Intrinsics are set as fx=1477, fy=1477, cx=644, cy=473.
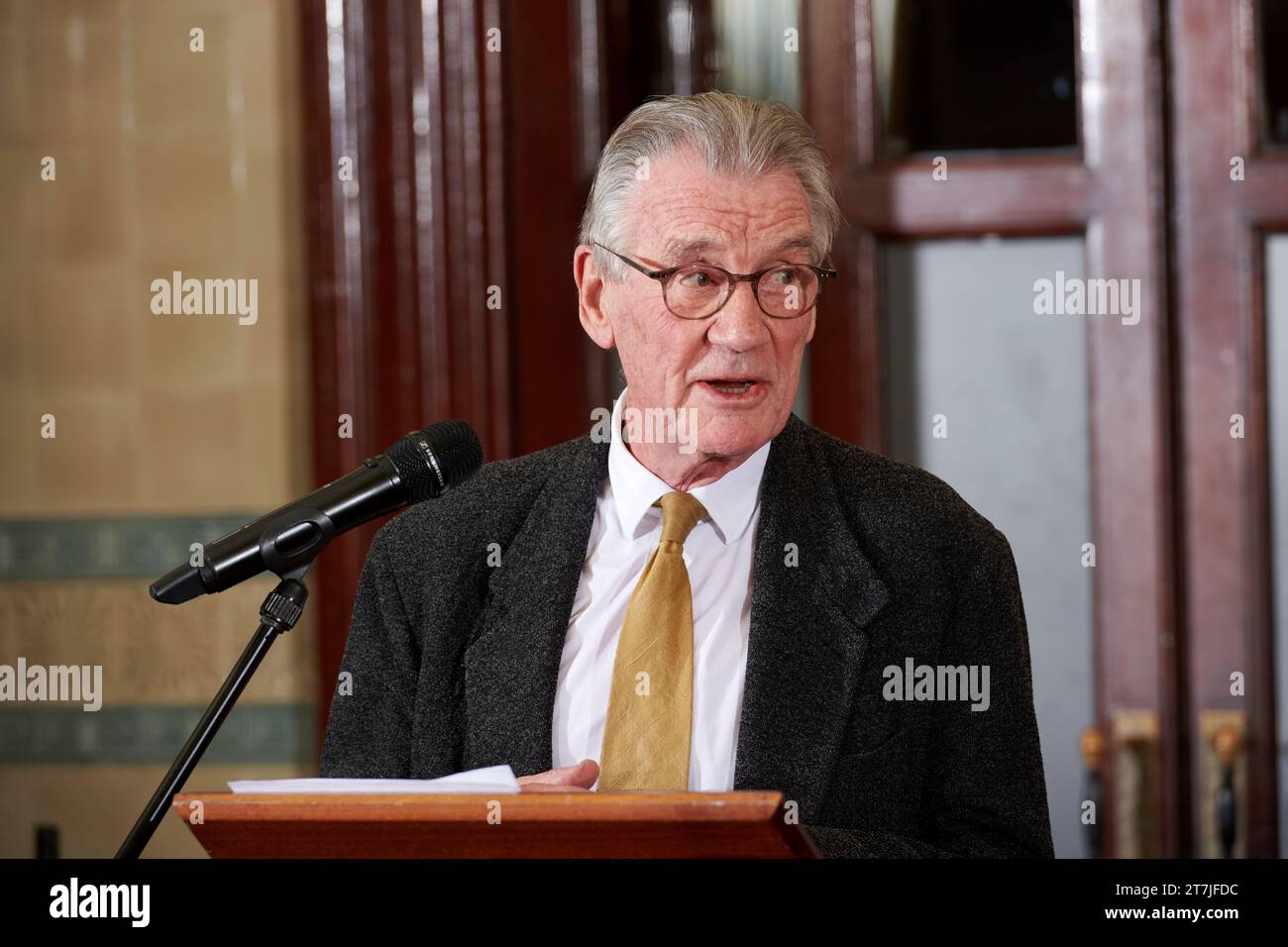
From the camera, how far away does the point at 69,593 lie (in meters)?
2.42

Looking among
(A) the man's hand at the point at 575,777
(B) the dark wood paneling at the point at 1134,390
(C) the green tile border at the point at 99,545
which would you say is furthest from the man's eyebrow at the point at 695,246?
(C) the green tile border at the point at 99,545

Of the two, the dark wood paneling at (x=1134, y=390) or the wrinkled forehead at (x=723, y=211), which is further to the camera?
the dark wood paneling at (x=1134, y=390)

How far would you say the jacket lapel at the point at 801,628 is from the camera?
136cm

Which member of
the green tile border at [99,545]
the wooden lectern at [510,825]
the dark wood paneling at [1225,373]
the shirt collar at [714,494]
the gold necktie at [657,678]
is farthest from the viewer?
the green tile border at [99,545]

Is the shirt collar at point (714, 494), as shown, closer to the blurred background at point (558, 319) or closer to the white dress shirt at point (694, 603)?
the white dress shirt at point (694, 603)

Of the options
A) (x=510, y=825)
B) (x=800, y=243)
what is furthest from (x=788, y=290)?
(x=510, y=825)

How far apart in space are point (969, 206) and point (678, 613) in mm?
1213

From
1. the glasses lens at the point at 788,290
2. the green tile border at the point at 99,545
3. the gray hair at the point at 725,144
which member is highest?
the gray hair at the point at 725,144

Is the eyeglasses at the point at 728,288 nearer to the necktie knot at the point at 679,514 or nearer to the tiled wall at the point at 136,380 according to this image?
the necktie knot at the point at 679,514

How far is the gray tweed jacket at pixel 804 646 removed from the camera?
1.39m

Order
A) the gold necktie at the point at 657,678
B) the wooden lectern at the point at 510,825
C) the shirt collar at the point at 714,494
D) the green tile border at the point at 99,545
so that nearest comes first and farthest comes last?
the wooden lectern at the point at 510,825 → the gold necktie at the point at 657,678 → the shirt collar at the point at 714,494 → the green tile border at the point at 99,545

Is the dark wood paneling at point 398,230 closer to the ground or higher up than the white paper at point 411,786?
higher up

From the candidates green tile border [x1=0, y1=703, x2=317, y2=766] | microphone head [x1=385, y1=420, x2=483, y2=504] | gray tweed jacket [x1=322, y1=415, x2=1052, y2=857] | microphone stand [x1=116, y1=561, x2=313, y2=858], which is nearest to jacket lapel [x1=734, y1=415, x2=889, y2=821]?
gray tweed jacket [x1=322, y1=415, x2=1052, y2=857]

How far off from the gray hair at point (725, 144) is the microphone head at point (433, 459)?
36cm
